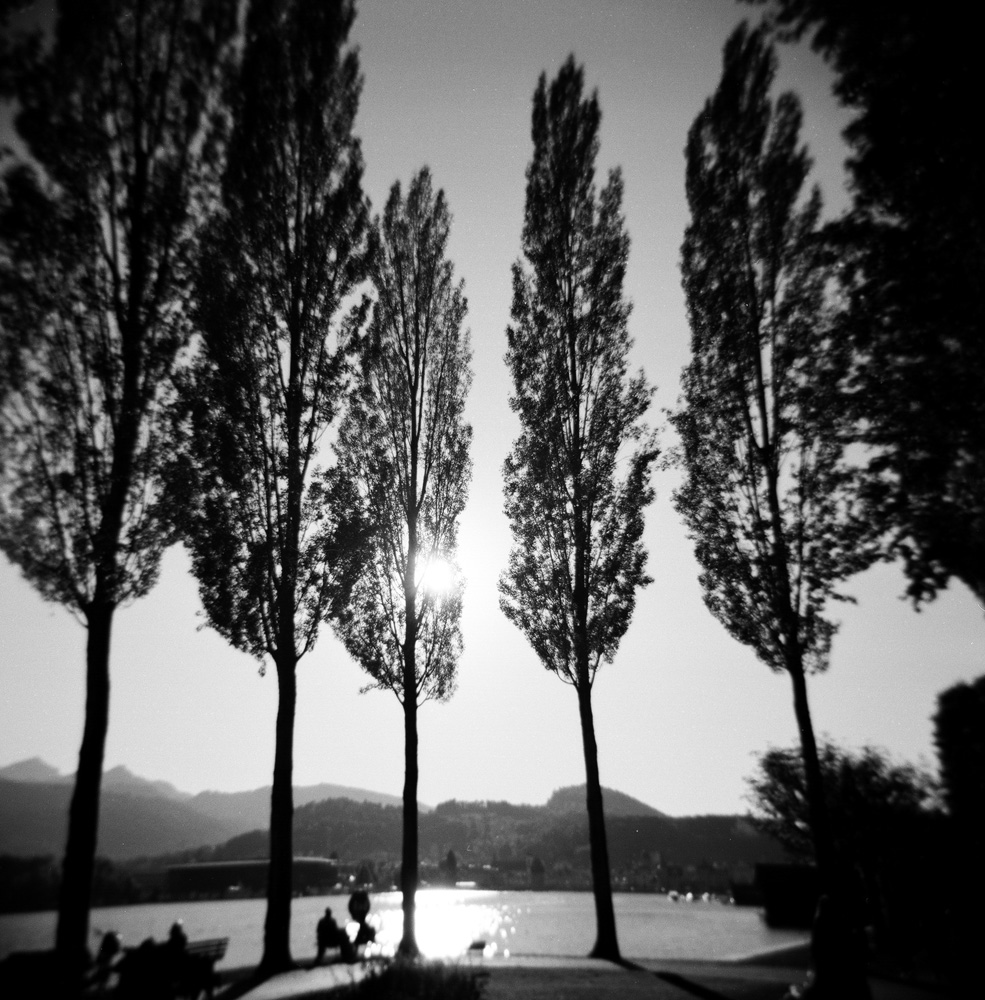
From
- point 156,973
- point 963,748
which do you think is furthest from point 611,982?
point 963,748

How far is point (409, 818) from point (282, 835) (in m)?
3.70

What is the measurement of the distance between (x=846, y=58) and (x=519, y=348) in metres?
11.6

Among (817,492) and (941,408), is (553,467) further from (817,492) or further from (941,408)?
(941,408)

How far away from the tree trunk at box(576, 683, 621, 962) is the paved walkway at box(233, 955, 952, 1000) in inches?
24.4

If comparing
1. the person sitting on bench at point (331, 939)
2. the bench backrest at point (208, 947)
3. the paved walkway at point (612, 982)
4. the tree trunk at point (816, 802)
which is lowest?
the paved walkway at point (612, 982)

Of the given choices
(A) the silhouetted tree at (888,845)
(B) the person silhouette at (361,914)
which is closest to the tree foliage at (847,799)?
(A) the silhouetted tree at (888,845)

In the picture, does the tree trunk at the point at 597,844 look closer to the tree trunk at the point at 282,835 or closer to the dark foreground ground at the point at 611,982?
the dark foreground ground at the point at 611,982

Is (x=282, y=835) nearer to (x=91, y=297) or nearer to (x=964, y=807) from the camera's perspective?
(x=91, y=297)

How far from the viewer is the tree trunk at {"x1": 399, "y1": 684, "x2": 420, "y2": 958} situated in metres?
14.4

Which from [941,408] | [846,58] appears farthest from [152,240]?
[941,408]

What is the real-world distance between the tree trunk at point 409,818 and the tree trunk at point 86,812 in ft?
23.0

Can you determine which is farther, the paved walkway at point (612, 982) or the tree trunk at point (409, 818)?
the tree trunk at point (409, 818)

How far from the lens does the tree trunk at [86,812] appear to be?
9.10m

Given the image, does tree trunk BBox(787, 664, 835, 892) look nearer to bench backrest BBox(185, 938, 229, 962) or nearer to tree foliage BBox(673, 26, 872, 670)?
tree foliage BBox(673, 26, 872, 670)
